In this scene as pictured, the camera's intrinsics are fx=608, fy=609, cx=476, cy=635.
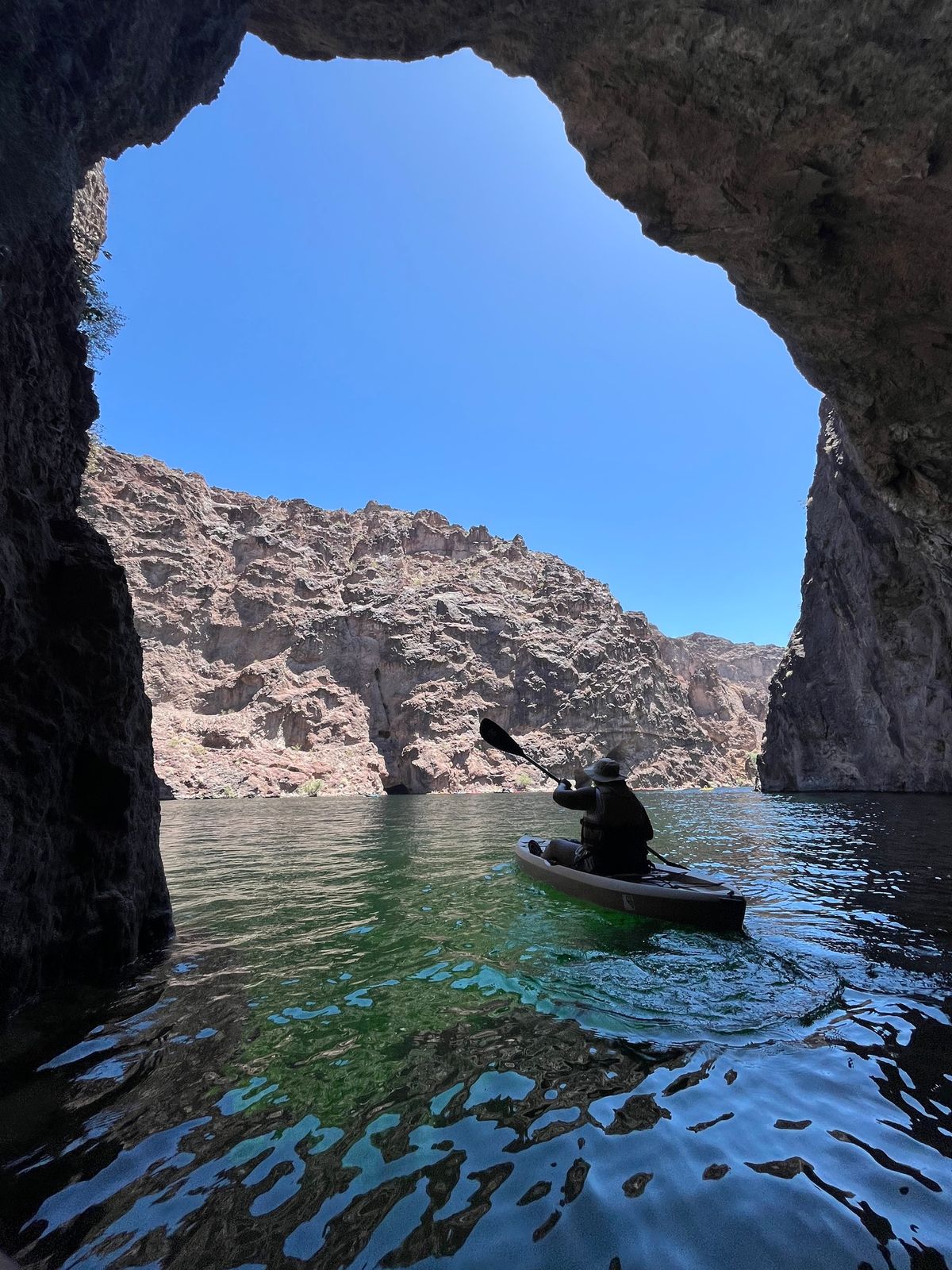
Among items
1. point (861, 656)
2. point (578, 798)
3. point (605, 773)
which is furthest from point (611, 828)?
point (861, 656)

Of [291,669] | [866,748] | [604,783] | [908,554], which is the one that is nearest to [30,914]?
[604,783]

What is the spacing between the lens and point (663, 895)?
21.9ft

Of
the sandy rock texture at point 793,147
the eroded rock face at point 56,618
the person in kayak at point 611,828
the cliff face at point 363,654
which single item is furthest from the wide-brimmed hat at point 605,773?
the cliff face at point 363,654

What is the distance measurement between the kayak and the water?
197 millimetres

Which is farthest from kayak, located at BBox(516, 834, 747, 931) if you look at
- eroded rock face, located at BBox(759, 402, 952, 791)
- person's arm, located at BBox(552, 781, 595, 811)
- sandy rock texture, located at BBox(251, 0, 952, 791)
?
eroded rock face, located at BBox(759, 402, 952, 791)

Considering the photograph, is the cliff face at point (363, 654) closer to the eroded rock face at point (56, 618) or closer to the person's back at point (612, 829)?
the person's back at point (612, 829)

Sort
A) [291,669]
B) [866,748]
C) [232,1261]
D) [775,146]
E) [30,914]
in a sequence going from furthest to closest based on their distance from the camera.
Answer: [291,669], [866,748], [775,146], [30,914], [232,1261]

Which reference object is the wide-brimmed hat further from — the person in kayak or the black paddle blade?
the black paddle blade

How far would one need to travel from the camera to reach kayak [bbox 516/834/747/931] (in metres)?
6.44

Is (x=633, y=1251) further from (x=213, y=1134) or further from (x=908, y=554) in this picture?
(x=908, y=554)

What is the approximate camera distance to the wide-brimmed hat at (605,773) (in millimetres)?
7980

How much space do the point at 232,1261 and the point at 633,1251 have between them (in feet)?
4.95

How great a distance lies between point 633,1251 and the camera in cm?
231

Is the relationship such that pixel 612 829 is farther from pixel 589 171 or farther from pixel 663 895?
pixel 589 171
